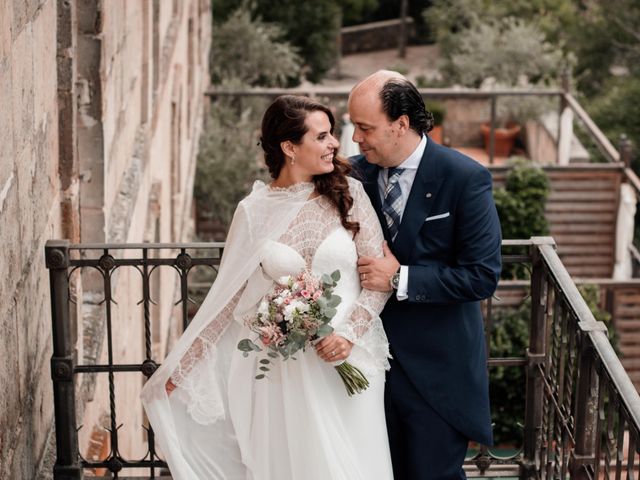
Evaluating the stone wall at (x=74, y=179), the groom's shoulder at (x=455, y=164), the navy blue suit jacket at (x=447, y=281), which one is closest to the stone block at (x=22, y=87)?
the stone wall at (x=74, y=179)

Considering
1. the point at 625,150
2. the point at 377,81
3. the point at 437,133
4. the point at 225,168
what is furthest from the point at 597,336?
the point at 437,133

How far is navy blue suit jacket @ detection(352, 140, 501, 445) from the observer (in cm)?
449

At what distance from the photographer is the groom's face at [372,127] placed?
440 centimetres

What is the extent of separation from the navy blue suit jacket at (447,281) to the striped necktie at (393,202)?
0.09 feet

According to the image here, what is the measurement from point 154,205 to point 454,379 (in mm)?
6112

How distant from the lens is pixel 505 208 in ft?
65.8

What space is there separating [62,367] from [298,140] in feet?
4.30

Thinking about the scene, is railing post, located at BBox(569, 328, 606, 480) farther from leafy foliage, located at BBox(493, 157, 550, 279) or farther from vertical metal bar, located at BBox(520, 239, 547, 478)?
leafy foliage, located at BBox(493, 157, 550, 279)

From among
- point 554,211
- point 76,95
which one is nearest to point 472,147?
point 554,211

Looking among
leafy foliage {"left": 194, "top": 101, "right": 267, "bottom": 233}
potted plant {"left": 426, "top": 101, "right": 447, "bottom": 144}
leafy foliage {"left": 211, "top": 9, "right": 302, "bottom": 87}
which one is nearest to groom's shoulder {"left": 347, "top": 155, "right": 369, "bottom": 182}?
leafy foliage {"left": 194, "top": 101, "right": 267, "bottom": 233}

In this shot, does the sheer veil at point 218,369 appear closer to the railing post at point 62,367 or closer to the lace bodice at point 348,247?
the lace bodice at point 348,247

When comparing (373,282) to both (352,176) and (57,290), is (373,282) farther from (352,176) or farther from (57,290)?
(57,290)

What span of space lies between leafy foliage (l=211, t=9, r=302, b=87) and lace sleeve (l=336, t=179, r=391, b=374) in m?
20.6

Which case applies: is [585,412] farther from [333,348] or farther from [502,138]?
[502,138]
